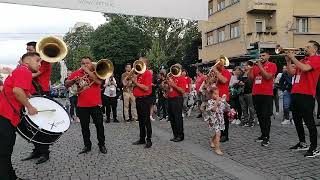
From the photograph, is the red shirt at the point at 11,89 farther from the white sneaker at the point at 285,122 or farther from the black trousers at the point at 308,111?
the white sneaker at the point at 285,122

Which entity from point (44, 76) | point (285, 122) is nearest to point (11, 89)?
point (44, 76)

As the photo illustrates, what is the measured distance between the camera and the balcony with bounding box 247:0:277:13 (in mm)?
32594

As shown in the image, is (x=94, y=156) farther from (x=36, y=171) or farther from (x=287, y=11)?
(x=287, y=11)

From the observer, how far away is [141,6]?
5789 mm

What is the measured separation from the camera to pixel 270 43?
3253 centimetres

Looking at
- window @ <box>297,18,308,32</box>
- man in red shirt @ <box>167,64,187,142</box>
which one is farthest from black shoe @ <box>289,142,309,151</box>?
window @ <box>297,18,308,32</box>

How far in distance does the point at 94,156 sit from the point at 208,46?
110 ft

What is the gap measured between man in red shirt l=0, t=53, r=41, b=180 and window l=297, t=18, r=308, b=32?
104 feet

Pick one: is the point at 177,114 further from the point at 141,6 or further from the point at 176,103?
the point at 141,6

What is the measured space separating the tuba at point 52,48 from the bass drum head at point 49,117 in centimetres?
106

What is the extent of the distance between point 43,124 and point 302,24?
31879 mm

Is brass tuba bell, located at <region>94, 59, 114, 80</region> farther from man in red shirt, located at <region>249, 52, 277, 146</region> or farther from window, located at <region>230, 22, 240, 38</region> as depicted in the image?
window, located at <region>230, 22, 240, 38</region>

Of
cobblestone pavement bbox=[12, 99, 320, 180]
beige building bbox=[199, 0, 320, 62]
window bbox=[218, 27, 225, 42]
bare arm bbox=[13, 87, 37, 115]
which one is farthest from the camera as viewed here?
window bbox=[218, 27, 225, 42]

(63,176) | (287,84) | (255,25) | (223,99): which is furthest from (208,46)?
(63,176)
